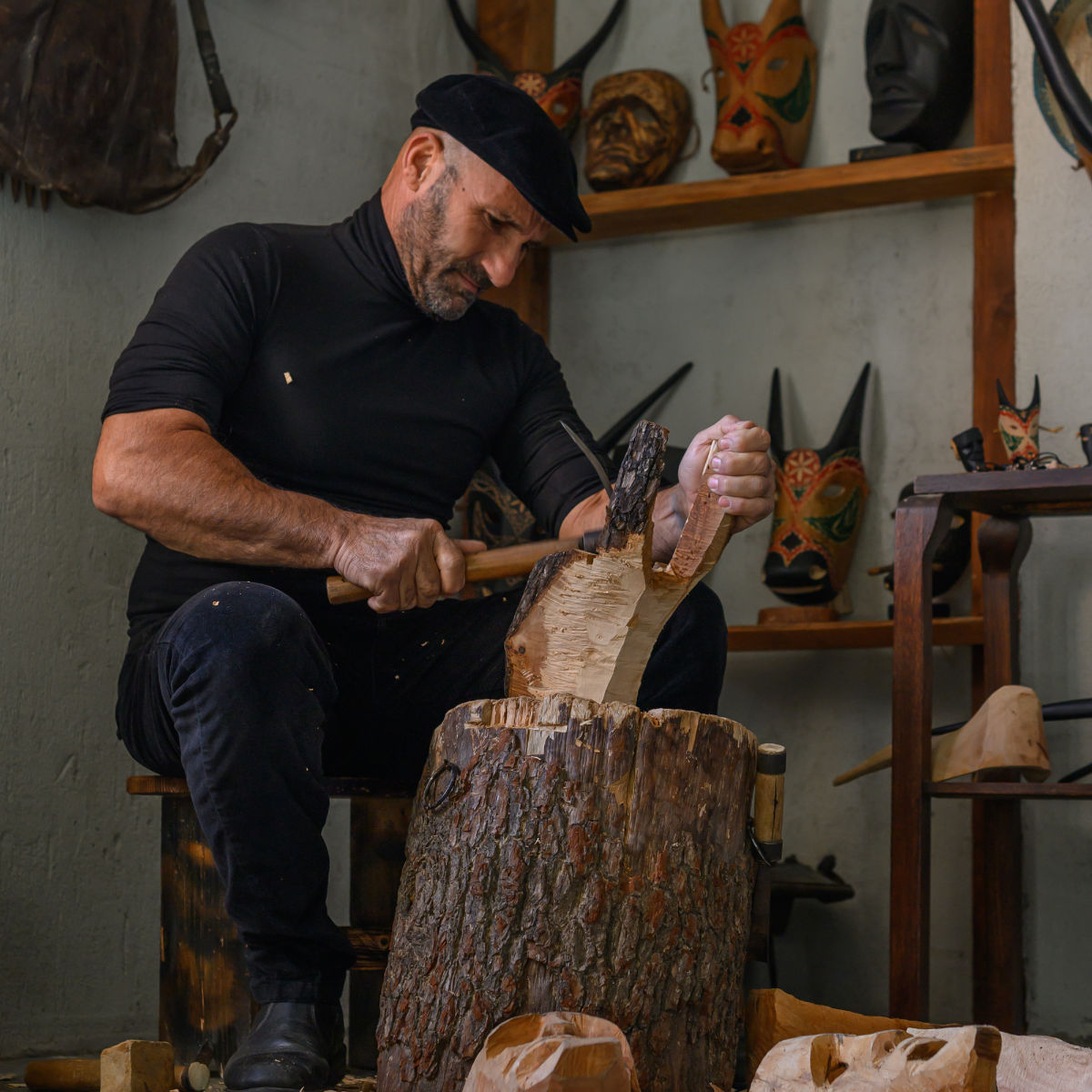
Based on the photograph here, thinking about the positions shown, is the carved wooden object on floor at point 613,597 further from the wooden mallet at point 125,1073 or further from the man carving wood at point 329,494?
the wooden mallet at point 125,1073

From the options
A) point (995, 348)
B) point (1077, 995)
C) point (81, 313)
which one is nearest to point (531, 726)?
point (81, 313)

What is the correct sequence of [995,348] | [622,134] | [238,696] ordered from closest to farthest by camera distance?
[238,696] → [995,348] → [622,134]

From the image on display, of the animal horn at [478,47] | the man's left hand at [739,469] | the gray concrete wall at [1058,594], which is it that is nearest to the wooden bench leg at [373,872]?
Result: the man's left hand at [739,469]

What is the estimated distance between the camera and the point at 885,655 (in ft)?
10.2

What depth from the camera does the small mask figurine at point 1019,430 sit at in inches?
97.5

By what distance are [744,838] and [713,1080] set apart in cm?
29

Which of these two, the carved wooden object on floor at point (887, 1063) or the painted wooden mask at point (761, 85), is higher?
the painted wooden mask at point (761, 85)

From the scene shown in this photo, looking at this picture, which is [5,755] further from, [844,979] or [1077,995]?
[1077,995]

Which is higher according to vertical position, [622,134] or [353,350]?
[622,134]

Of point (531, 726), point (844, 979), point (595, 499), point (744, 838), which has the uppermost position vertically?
point (595, 499)

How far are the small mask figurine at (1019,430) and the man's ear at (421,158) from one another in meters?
1.16

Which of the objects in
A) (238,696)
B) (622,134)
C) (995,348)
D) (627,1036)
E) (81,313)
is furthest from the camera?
(622,134)

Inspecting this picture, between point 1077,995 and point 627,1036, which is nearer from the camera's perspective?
point 627,1036

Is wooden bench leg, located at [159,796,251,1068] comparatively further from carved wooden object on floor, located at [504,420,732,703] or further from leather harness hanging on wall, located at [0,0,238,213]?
leather harness hanging on wall, located at [0,0,238,213]
